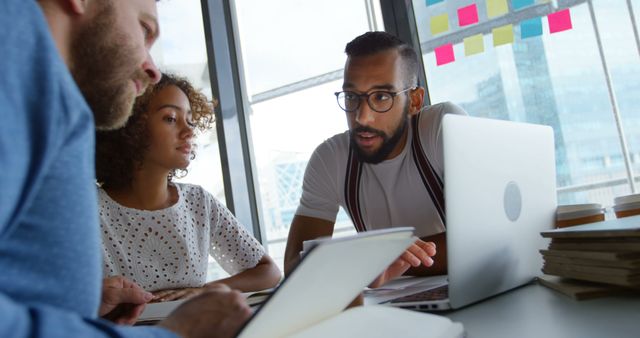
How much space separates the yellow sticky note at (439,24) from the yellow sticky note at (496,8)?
0.19 metres

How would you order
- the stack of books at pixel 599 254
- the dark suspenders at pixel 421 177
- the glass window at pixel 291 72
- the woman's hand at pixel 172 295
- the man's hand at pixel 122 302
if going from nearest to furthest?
the stack of books at pixel 599 254, the man's hand at pixel 122 302, the woman's hand at pixel 172 295, the dark suspenders at pixel 421 177, the glass window at pixel 291 72

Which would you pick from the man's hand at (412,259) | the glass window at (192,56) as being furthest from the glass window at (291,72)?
the man's hand at (412,259)

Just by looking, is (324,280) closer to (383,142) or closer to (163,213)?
(383,142)

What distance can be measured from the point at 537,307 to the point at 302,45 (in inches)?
106

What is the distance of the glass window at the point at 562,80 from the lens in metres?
2.21

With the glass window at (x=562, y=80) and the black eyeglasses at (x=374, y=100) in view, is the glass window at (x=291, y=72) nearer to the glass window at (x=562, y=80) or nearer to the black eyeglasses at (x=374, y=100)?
the glass window at (x=562, y=80)

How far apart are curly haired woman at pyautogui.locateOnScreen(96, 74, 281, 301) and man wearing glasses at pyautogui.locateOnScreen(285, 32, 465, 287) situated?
0.34 meters

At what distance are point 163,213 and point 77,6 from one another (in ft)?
4.24

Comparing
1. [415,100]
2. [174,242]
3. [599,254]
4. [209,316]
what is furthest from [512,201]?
[174,242]

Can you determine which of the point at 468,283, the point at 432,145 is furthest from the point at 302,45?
the point at 468,283

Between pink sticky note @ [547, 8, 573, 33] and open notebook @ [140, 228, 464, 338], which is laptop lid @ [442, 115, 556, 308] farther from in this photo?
pink sticky note @ [547, 8, 573, 33]

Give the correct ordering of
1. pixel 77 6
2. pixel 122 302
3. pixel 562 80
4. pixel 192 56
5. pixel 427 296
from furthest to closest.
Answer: pixel 192 56 → pixel 562 80 → pixel 122 302 → pixel 427 296 → pixel 77 6

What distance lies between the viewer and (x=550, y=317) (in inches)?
27.9

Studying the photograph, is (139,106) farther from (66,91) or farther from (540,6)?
(540,6)
